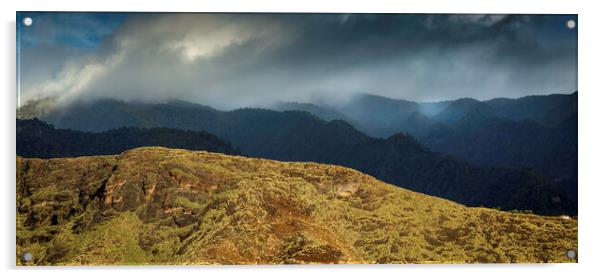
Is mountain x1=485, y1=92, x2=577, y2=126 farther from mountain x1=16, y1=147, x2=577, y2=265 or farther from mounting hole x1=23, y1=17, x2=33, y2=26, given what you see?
mounting hole x1=23, y1=17, x2=33, y2=26

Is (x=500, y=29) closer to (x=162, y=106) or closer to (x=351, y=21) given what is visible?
(x=351, y=21)

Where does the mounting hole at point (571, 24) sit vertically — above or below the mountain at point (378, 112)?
above

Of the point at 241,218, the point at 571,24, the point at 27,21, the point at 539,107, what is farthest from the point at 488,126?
the point at 27,21

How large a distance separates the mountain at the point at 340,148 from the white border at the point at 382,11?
3.14 feet

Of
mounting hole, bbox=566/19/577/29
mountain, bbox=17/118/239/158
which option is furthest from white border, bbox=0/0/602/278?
mountain, bbox=17/118/239/158

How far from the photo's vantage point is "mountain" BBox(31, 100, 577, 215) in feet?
42.4

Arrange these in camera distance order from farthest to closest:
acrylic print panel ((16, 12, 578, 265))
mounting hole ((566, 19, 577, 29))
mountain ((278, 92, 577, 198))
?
mountain ((278, 92, 577, 198)) < mounting hole ((566, 19, 577, 29)) < acrylic print panel ((16, 12, 578, 265))

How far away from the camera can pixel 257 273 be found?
11.7m

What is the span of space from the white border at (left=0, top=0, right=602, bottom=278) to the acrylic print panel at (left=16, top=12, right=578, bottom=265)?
0.16m

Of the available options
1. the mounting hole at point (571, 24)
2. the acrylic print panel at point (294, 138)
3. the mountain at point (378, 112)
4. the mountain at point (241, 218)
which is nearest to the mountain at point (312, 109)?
the acrylic print panel at point (294, 138)

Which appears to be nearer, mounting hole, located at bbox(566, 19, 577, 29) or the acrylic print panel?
the acrylic print panel

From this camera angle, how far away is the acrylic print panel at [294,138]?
39.9 ft

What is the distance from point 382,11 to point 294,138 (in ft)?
8.74

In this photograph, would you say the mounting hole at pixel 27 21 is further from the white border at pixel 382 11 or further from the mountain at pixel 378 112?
the mountain at pixel 378 112
